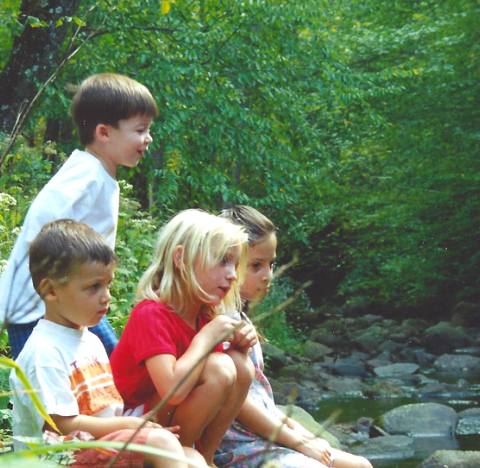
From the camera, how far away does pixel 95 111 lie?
10.7ft

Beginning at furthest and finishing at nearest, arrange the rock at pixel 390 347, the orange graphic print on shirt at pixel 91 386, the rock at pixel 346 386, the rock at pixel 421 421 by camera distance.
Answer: the rock at pixel 390 347 < the rock at pixel 346 386 < the rock at pixel 421 421 < the orange graphic print on shirt at pixel 91 386

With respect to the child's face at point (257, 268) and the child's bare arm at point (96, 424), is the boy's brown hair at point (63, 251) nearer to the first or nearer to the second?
the child's bare arm at point (96, 424)

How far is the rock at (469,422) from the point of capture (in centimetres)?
801

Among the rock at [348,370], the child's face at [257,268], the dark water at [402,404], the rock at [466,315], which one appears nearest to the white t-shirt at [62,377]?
the child's face at [257,268]

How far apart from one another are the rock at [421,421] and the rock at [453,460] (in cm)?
193

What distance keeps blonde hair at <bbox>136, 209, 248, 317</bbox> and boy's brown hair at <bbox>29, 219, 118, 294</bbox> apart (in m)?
0.43

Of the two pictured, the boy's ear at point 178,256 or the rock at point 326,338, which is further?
the rock at point 326,338

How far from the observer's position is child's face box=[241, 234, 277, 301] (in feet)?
11.2

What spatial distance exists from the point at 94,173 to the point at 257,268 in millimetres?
834

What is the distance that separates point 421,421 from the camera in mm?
8164

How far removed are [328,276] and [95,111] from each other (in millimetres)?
20384

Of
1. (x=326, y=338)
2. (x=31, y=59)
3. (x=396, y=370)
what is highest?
(x=31, y=59)

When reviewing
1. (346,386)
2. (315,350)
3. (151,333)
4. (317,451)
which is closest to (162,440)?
(151,333)

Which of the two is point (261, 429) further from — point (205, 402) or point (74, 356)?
point (74, 356)
